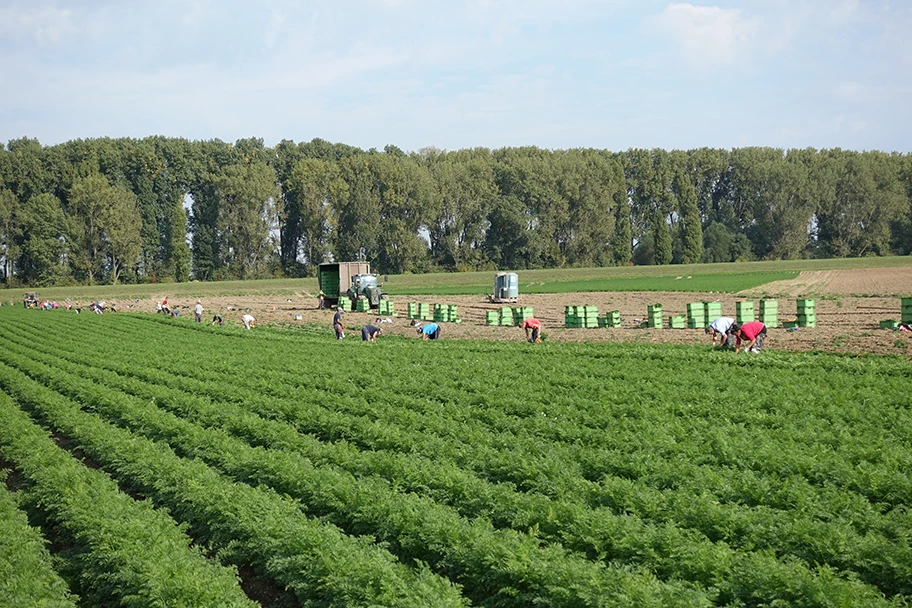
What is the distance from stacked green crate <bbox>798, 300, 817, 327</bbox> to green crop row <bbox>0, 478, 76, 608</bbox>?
82.3ft

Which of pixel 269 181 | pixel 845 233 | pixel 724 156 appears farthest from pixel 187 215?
pixel 845 233

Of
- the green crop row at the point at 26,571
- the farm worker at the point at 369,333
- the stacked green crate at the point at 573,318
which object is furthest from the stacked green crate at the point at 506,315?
the green crop row at the point at 26,571

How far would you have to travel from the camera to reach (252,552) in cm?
979

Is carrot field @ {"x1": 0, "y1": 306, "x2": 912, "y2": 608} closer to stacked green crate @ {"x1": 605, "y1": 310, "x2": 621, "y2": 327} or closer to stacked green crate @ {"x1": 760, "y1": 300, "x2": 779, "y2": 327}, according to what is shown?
stacked green crate @ {"x1": 760, "y1": 300, "x2": 779, "y2": 327}

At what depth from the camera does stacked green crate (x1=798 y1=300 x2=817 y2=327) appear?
28781 mm

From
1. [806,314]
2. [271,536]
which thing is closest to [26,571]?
[271,536]

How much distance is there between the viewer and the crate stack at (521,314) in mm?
37094

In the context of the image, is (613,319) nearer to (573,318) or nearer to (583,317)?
(583,317)

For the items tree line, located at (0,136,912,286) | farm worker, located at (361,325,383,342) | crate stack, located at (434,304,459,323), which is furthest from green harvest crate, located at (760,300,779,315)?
tree line, located at (0,136,912,286)

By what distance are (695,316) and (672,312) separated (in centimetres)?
722

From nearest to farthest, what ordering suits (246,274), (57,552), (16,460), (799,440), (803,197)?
(57,552)
(799,440)
(16,460)
(246,274)
(803,197)

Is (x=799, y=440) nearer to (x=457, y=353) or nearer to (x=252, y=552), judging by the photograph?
(x=252, y=552)

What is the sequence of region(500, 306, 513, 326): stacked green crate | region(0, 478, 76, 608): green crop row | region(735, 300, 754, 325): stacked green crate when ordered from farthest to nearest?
region(500, 306, 513, 326): stacked green crate, region(735, 300, 754, 325): stacked green crate, region(0, 478, 76, 608): green crop row

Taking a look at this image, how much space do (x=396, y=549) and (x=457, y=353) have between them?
52.4 feet
